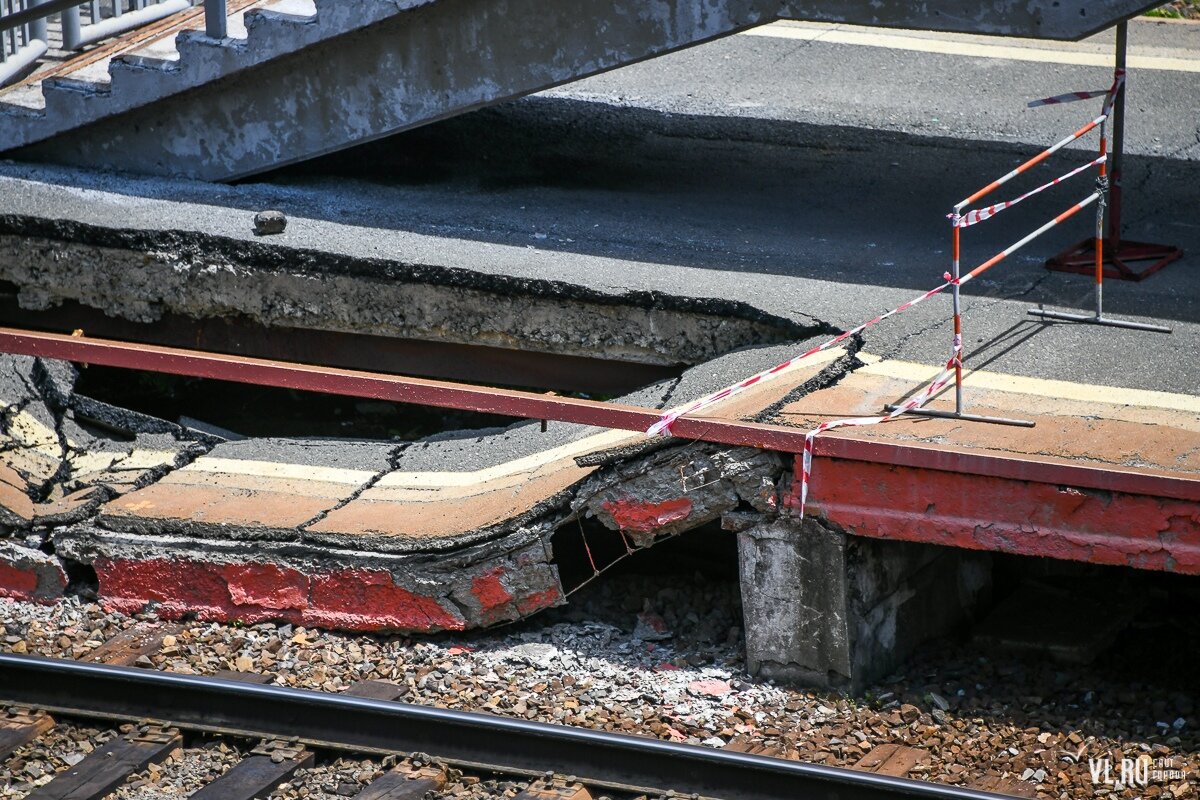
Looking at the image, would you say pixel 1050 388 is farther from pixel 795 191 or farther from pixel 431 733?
pixel 795 191

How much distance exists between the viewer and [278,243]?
28.0 feet

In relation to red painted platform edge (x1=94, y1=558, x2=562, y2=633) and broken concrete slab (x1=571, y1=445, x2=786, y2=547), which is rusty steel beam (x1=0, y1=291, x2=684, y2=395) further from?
red painted platform edge (x1=94, y1=558, x2=562, y2=633)

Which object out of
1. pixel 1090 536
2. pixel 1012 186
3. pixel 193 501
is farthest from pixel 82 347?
pixel 1012 186

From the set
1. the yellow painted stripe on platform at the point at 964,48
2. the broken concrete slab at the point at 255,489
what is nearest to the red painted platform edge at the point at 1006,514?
the broken concrete slab at the point at 255,489

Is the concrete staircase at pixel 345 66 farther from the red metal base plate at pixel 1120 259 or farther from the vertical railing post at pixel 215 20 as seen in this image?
the red metal base plate at pixel 1120 259

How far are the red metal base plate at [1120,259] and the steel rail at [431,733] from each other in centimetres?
367

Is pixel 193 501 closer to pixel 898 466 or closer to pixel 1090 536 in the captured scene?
pixel 898 466

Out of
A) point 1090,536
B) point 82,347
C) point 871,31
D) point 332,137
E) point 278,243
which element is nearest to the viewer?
point 1090,536

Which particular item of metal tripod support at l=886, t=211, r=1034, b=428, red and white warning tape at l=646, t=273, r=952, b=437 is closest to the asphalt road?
red and white warning tape at l=646, t=273, r=952, b=437

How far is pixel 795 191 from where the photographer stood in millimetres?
9883

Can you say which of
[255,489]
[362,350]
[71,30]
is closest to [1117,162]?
[362,350]

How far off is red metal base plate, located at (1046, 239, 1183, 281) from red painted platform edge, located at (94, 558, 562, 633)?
349cm

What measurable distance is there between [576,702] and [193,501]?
2.52 m

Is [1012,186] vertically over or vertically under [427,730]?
over
